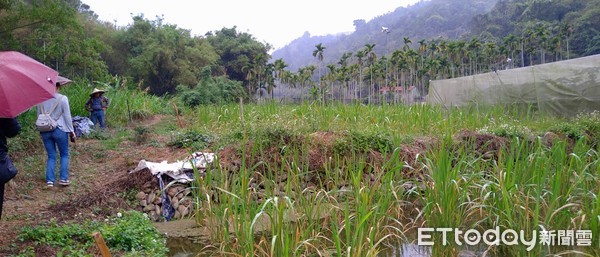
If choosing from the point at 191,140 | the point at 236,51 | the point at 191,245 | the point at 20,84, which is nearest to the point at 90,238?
the point at 191,245

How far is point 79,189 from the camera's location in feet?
15.9

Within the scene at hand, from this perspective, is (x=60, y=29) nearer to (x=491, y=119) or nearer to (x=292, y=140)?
(x=292, y=140)

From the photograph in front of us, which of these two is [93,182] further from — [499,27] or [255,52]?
[499,27]

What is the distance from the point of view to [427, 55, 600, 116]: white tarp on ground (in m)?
8.88

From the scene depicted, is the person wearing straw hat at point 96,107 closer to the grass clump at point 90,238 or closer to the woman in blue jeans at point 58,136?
the woman in blue jeans at point 58,136

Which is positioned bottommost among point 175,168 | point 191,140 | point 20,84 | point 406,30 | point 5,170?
point 175,168

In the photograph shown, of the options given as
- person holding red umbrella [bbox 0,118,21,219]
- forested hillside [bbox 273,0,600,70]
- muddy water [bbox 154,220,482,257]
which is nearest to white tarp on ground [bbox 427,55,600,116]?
muddy water [bbox 154,220,482,257]

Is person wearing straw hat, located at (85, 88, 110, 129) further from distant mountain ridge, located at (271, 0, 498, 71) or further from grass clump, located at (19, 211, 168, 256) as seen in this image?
distant mountain ridge, located at (271, 0, 498, 71)

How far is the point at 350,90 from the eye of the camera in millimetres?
39469

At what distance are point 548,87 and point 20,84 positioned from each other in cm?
999

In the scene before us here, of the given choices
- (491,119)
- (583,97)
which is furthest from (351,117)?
(583,97)

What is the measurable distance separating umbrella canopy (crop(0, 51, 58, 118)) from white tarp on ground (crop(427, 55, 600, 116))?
23.1ft

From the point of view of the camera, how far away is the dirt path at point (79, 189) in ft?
12.5

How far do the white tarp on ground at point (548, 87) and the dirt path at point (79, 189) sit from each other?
573 centimetres
